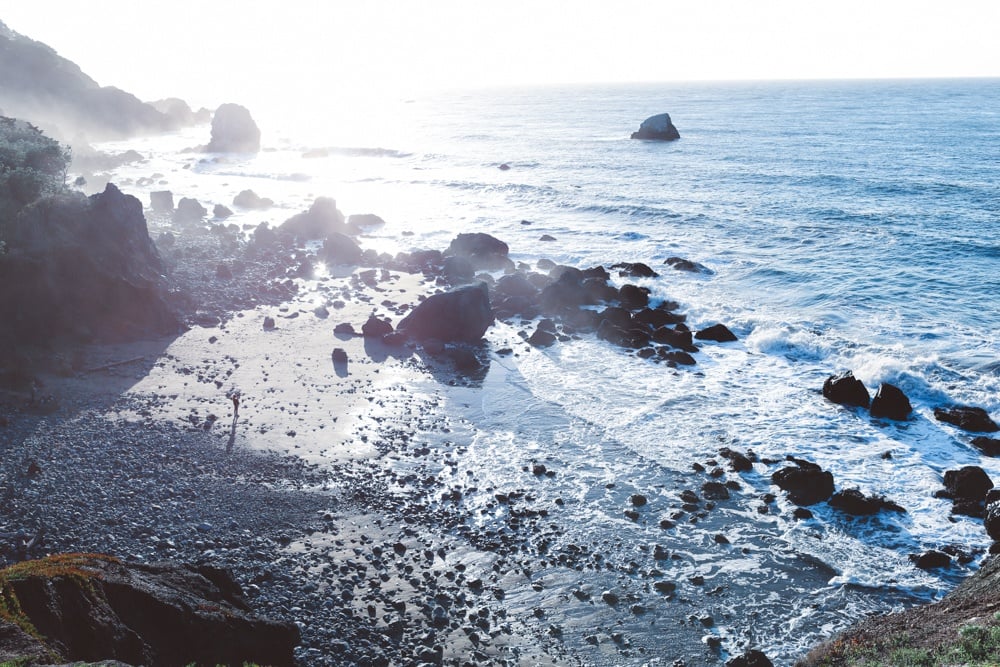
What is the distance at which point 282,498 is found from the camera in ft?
53.8

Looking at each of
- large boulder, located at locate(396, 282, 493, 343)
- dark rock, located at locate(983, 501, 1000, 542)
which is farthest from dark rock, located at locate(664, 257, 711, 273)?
dark rock, located at locate(983, 501, 1000, 542)

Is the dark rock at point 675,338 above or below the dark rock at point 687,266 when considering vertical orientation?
below

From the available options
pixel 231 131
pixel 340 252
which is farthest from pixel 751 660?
pixel 231 131

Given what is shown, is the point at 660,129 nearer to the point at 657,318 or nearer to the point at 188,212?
the point at 188,212

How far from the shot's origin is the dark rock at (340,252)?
39.9 m

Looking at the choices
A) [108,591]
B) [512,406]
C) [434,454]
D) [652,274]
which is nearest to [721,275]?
[652,274]

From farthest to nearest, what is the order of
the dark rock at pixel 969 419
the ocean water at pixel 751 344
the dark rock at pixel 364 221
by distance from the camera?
the dark rock at pixel 364 221 < the dark rock at pixel 969 419 < the ocean water at pixel 751 344

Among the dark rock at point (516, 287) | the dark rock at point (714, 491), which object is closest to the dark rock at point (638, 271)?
the dark rock at point (516, 287)

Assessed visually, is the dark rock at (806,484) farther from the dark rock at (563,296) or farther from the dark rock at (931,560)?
the dark rock at (563,296)

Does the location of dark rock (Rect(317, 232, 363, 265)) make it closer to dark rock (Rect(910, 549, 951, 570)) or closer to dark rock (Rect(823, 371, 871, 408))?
dark rock (Rect(823, 371, 871, 408))

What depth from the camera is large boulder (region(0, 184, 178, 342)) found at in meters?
23.6

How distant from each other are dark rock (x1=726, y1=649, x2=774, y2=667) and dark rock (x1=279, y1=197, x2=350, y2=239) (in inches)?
1557

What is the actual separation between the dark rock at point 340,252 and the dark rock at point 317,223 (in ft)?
16.5

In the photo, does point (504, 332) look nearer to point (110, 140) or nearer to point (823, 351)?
point (823, 351)
